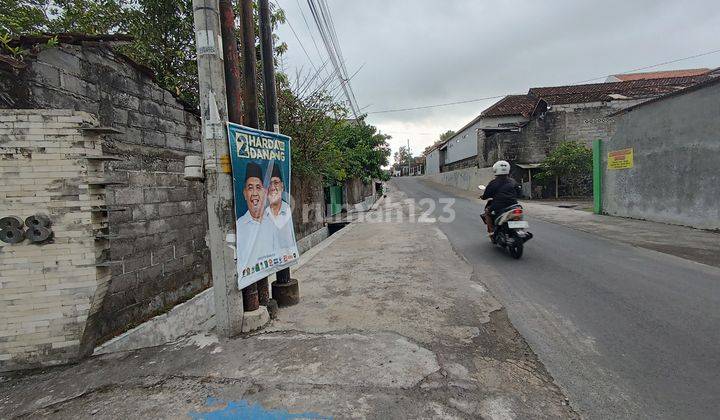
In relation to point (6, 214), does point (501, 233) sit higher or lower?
lower

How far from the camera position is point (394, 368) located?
2574mm

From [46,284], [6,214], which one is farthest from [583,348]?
[6,214]

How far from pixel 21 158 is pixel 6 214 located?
0.44 meters

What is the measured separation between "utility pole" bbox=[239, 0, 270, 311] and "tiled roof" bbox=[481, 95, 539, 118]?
1081 inches

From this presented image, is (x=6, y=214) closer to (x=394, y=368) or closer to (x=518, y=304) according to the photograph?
(x=394, y=368)

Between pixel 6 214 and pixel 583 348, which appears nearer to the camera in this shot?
pixel 6 214

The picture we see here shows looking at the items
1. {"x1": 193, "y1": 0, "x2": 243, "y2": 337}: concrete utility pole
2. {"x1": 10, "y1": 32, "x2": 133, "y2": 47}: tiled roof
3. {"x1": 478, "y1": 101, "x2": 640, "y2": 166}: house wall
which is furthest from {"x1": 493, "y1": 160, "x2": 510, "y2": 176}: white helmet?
{"x1": 478, "y1": 101, "x2": 640, "y2": 166}: house wall

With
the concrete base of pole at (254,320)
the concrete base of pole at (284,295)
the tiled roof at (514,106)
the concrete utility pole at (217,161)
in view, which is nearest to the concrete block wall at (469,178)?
the tiled roof at (514,106)

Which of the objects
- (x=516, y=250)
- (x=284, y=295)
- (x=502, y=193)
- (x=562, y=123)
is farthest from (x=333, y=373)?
(x=562, y=123)

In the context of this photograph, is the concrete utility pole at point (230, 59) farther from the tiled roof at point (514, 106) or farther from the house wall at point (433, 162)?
the house wall at point (433, 162)

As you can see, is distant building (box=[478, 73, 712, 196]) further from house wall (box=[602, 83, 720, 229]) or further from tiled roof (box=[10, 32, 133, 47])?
tiled roof (box=[10, 32, 133, 47])

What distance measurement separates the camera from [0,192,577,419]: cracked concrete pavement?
7.14 feet

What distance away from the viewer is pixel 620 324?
3.35 m

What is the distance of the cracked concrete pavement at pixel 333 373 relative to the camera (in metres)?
2.18
